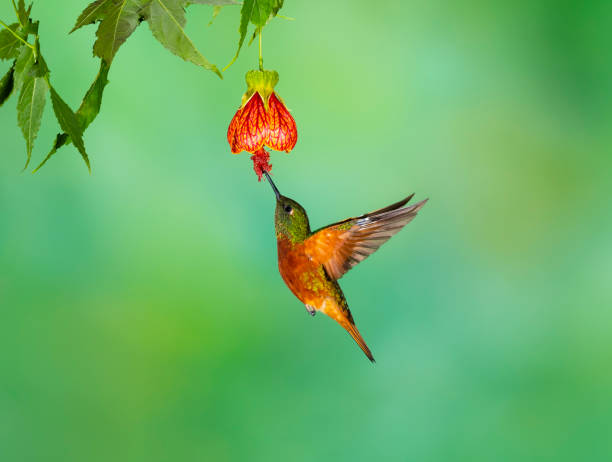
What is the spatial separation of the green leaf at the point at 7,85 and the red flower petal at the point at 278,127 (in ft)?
0.66

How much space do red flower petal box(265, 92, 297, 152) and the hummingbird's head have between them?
5.4 inches

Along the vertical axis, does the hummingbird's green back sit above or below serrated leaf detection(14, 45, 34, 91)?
above

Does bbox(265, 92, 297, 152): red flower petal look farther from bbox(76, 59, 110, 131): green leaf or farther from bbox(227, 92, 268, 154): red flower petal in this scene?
bbox(76, 59, 110, 131): green leaf

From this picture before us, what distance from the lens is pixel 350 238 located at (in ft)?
2.38

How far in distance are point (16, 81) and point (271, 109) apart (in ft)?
0.66

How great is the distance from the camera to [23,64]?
0.45 metres

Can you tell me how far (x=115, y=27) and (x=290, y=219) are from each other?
318mm

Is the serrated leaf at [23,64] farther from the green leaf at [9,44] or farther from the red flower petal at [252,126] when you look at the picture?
the red flower petal at [252,126]

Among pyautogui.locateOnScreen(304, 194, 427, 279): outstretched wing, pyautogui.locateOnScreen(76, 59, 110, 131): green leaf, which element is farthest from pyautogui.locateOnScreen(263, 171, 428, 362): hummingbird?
pyautogui.locateOnScreen(76, 59, 110, 131): green leaf

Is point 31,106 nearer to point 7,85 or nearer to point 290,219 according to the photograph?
point 7,85

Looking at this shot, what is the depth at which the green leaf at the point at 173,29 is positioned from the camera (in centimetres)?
41

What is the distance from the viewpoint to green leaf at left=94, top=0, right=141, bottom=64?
0.43 meters

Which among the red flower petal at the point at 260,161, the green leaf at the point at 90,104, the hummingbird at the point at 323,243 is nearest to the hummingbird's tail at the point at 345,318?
the hummingbird at the point at 323,243

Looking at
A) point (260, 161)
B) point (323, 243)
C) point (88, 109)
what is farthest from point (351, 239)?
point (88, 109)
